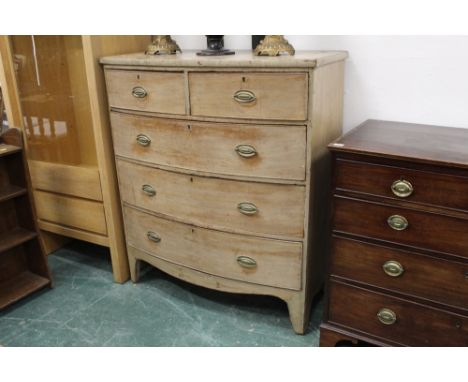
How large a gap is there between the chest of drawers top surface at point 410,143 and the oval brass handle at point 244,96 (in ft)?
1.12

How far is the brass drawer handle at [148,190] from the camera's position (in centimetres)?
202

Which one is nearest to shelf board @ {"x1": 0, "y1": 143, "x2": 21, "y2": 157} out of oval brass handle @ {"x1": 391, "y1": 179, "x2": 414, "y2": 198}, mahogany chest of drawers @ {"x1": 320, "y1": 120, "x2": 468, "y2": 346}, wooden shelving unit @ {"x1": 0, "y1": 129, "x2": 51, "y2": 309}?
wooden shelving unit @ {"x1": 0, "y1": 129, "x2": 51, "y2": 309}

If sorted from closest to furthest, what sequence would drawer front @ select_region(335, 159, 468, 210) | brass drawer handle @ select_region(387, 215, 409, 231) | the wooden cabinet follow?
drawer front @ select_region(335, 159, 468, 210), brass drawer handle @ select_region(387, 215, 409, 231), the wooden cabinet

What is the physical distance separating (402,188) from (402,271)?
1.01 feet

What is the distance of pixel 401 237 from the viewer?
1487 millimetres

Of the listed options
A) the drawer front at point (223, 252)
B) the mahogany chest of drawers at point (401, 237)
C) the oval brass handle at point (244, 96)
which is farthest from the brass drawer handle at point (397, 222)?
the oval brass handle at point (244, 96)

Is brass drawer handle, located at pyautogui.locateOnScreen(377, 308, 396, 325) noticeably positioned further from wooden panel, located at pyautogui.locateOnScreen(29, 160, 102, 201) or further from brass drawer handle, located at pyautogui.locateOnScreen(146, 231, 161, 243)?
wooden panel, located at pyautogui.locateOnScreen(29, 160, 102, 201)

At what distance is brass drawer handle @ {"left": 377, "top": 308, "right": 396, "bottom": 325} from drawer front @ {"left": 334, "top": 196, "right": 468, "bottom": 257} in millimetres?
281

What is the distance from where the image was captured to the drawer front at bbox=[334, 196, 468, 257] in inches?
54.8

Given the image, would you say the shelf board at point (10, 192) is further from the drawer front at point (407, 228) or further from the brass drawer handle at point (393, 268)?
the brass drawer handle at point (393, 268)

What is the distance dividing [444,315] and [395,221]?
0.36 meters

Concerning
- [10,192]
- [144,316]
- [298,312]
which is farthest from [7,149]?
[298,312]
